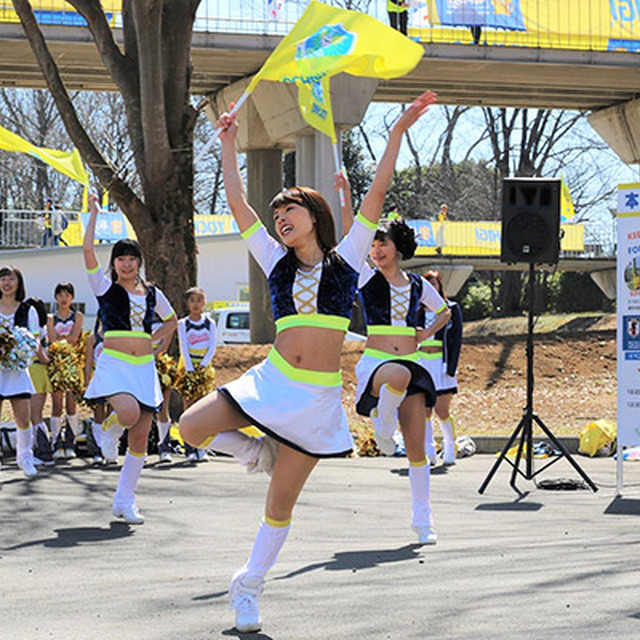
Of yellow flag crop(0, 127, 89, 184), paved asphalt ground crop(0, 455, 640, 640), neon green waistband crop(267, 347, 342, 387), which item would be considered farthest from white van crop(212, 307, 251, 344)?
neon green waistband crop(267, 347, 342, 387)

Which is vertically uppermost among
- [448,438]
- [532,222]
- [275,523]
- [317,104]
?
[317,104]

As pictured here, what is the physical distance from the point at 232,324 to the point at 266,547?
26.5 m

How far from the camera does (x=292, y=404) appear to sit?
5.86 metres

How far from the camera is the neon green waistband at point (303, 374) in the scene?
5.93 m

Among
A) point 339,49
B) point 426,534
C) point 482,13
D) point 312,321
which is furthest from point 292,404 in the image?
point 482,13

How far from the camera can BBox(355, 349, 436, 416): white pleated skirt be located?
29.4ft

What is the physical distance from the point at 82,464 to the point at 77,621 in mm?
8171

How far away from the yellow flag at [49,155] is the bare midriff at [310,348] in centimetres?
416

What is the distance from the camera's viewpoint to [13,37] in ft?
78.2

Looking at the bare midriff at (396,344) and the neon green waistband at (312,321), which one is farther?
the bare midriff at (396,344)

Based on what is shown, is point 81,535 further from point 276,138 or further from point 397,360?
point 276,138

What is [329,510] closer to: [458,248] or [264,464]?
[264,464]

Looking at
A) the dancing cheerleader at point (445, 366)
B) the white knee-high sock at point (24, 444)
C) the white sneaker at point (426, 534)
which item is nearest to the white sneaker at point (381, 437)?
the white sneaker at point (426, 534)

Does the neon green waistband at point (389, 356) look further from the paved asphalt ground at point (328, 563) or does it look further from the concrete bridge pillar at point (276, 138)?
the concrete bridge pillar at point (276, 138)
